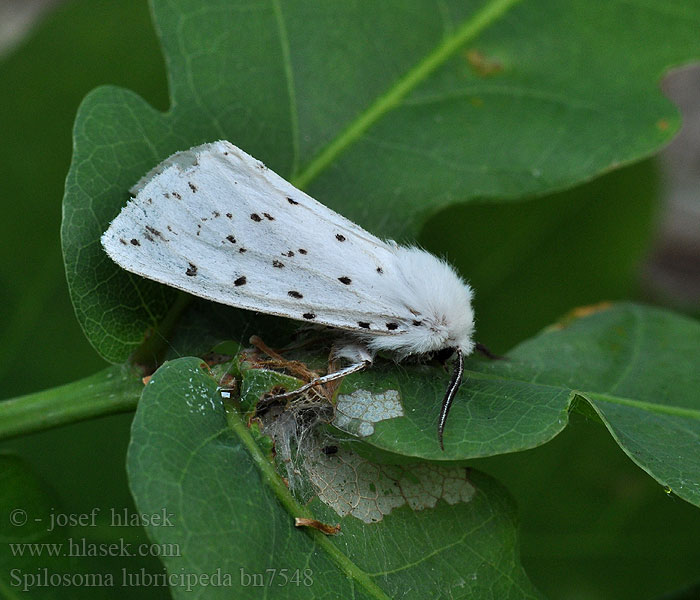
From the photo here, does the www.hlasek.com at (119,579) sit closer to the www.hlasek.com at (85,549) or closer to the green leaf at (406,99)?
the www.hlasek.com at (85,549)

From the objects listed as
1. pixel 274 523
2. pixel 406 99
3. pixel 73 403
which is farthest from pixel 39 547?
pixel 406 99

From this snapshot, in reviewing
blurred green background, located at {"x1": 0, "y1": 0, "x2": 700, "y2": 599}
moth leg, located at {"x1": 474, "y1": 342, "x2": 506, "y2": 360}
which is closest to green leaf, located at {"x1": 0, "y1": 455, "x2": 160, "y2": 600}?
blurred green background, located at {"x1": 0, "y1": 0, "x2": 700, "y2": 599}

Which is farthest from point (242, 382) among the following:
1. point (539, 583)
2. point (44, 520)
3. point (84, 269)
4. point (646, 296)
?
point (646, 296)

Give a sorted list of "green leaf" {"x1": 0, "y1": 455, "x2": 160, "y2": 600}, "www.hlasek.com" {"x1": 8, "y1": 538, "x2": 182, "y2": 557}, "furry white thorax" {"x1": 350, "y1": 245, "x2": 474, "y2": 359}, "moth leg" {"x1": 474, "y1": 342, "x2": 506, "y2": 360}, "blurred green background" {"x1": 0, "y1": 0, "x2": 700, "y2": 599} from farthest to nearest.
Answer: "blurred green background" {"x1": 0, "y1": 0, "x2": 700, "y2": 599} < "moth leg" {"x1": 474, "y1": 342, "x2": 506, "y2": 360} < "furry white thorax" {"x1": 350, "y1": 245, "x2": 474, "y2": 359} < "green leaf" {"x1": 0, "y1": 455, "x2": 160, "y2": 600} < "www.hlasek.com" {"x1": 8, "y1": 538, "x2": 182, "y2": 557}

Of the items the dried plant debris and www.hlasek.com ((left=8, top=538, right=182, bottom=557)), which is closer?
www.hlasek.com ((left=8, top=538, right=182, bottom=557))

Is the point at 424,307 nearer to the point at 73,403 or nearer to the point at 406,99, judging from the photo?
the point at 406,99

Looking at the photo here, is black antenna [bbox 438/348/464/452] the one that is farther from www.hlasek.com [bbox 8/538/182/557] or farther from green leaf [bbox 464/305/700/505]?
www.hlasek.com [bbox 8/538/182/557]

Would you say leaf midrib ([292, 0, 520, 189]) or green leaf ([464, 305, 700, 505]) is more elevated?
leaf midrib ([292, 0, 520, 189])
